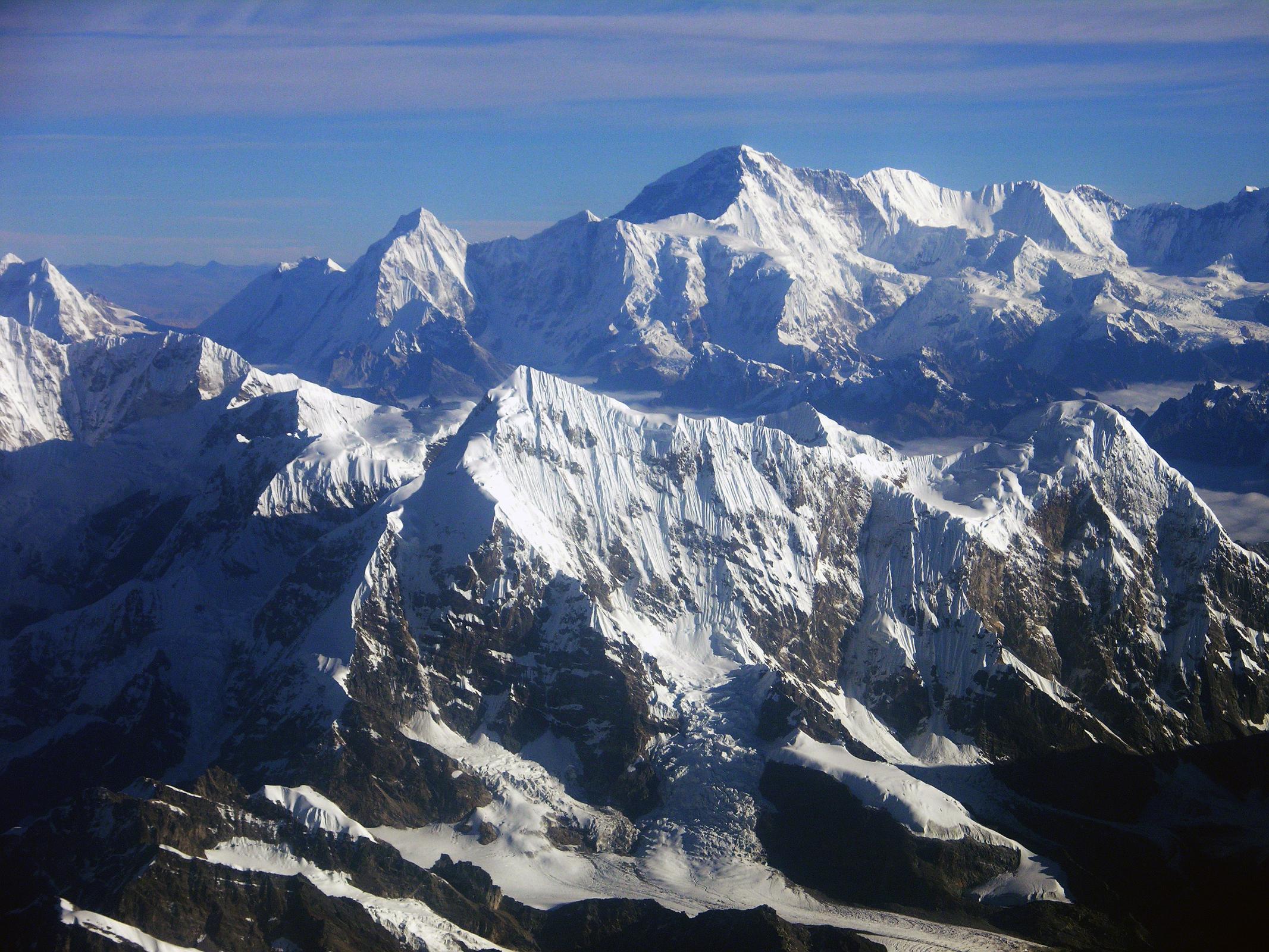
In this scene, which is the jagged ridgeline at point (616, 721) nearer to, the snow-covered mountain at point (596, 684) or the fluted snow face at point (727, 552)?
the snow-covered mountain at point (596, 684)

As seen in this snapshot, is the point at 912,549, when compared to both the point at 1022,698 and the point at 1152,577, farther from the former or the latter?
the point at 1152,577

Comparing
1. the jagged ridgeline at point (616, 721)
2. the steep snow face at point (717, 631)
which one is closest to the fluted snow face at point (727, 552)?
the steep snow face at point (717, 631)

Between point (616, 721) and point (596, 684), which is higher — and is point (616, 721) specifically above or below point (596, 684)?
below

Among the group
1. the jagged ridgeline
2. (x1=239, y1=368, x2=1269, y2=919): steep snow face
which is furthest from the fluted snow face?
the jagged ridgeline

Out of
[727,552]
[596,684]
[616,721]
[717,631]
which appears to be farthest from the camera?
[727,552]

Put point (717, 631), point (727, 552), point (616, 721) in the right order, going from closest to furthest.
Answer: point (616, 721) → point (717, 631) → point (727, 552)

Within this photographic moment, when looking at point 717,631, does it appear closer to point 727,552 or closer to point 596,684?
point 727,552

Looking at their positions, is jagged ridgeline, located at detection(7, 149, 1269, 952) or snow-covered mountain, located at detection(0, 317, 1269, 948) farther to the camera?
snow-covered mountain, located at detection(0, 317, 1269, 948)

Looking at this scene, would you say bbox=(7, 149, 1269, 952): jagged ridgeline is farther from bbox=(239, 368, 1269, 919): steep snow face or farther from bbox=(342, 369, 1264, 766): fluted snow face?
bbox=(342, 369, 1264, 766): fluted snow face

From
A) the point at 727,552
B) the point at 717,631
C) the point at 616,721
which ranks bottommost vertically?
the point at 616,721

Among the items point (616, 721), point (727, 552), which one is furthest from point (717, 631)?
point (616, 721)
